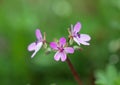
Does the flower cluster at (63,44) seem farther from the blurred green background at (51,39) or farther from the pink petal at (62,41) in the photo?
the blurred green background at (51,39)

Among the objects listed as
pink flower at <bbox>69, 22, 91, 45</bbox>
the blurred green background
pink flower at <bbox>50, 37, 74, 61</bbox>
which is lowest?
pink flower at <bbox>50, 37, 74, 61</bbox>

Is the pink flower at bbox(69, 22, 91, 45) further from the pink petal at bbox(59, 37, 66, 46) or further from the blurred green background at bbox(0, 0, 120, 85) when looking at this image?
the blurred green background at bbox(0, 0, 120, 85)

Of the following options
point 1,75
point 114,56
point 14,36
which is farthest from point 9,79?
point 114,56

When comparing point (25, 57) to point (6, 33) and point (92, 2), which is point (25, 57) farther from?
point (92, 2)

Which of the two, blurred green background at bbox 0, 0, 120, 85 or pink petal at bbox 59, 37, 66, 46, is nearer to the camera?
pink petal at bbox 59, 37, 66, 46

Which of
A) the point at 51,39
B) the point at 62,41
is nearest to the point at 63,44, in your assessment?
the point at 62,41

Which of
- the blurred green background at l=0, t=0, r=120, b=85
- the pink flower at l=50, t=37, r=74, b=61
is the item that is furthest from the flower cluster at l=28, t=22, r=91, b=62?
the blurred green background at l=0, t=0, r=120, b=85

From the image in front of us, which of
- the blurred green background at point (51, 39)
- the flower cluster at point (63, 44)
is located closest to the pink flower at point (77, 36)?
the flower cluster at point (63, 44)

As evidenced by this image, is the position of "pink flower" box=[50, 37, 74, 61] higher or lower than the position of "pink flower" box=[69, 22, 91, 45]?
lower
